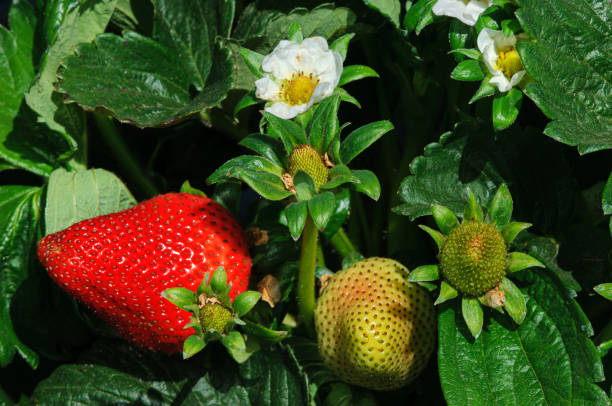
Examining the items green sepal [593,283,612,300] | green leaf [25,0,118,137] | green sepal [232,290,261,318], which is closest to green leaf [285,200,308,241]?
green sepal [232,290,261,318]

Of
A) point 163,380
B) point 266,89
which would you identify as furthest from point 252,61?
point 163,380

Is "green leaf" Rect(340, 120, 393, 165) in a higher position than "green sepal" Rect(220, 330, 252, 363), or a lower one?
higher

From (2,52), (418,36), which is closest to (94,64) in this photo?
(2,52)

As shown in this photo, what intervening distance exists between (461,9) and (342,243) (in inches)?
15.7

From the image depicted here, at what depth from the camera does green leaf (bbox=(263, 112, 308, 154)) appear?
0.87 metres

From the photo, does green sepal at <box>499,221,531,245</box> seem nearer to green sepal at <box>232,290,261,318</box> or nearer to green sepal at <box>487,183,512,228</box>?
green sepal at <box>487,183,512,228</box>

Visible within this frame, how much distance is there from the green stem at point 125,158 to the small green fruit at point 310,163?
0.51m

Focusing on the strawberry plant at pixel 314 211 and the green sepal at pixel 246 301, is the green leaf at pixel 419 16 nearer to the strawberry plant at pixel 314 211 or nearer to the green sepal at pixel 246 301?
the strawberry plant at pixel 314 211

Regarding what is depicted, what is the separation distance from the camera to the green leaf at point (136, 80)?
1.07 metres

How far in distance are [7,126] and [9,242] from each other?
7.8 inches

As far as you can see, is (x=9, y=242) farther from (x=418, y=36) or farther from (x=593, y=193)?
Result: (x=593, y=193)

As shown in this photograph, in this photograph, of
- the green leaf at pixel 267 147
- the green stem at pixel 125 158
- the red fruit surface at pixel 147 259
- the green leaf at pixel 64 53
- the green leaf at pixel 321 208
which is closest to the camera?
the green leaf at pixel 321 208

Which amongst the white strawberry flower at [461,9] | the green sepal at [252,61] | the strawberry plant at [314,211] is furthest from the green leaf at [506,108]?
the green sepal at [252,61]

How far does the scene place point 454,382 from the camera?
2.90ft
